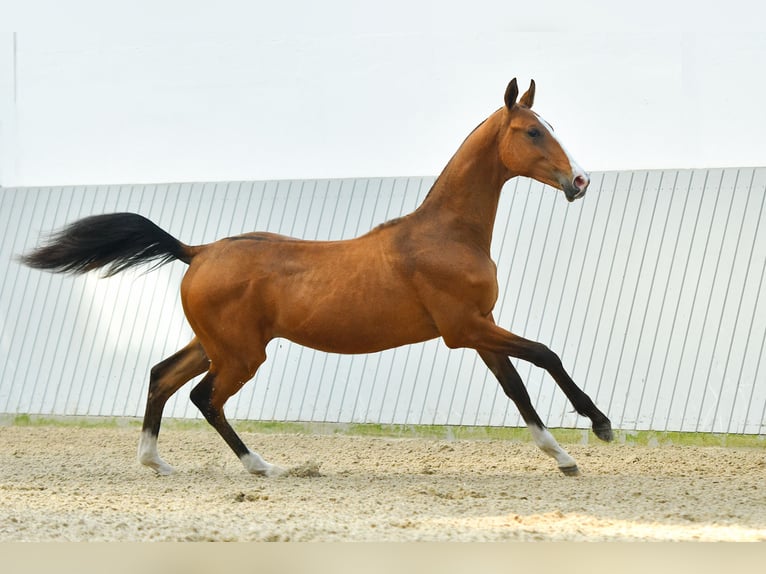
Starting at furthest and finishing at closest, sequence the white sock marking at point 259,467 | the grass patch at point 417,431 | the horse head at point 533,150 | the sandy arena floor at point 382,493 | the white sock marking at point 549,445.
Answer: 1. the grass patch at point 417,431
2. the white sock marking at point 259,467
3. the white sock marking at point 549,445
4. the horse head at point 533,150
5. the sandy arena floor at point 382,493

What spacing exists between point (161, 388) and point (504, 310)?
287cm

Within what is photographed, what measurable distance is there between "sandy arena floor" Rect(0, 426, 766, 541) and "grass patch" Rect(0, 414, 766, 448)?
141 mm

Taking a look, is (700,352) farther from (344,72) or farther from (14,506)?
Answer: (14,506)

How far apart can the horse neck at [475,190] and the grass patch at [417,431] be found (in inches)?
91.3

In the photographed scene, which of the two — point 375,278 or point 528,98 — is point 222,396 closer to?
point 375,278

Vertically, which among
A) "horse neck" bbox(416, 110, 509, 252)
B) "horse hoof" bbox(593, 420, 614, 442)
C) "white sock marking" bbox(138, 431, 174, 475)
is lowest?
→ "white sock marking" bbox(138, 431, 174, 475)

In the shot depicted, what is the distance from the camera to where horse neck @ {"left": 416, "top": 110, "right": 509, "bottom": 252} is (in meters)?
5.36

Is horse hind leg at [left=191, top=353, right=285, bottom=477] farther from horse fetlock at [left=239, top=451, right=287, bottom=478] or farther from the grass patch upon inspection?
the grass patch

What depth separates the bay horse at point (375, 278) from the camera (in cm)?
521

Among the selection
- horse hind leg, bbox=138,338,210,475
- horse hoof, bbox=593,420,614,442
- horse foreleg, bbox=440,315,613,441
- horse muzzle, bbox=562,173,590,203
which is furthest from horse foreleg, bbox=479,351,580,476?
horse hind leg, bbox=138,338,210,475

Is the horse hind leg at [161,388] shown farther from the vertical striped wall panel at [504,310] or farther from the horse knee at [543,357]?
the horse knee at [543,357]

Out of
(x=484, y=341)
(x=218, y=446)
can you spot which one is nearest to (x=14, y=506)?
(x=484, y=341)

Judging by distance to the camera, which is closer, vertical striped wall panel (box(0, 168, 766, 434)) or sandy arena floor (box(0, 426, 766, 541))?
sandy arena floor (box(0, 426, 766, 541))

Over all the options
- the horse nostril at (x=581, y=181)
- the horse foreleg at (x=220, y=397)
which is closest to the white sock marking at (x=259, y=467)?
the horse foreleg at (x=220, y=397)
